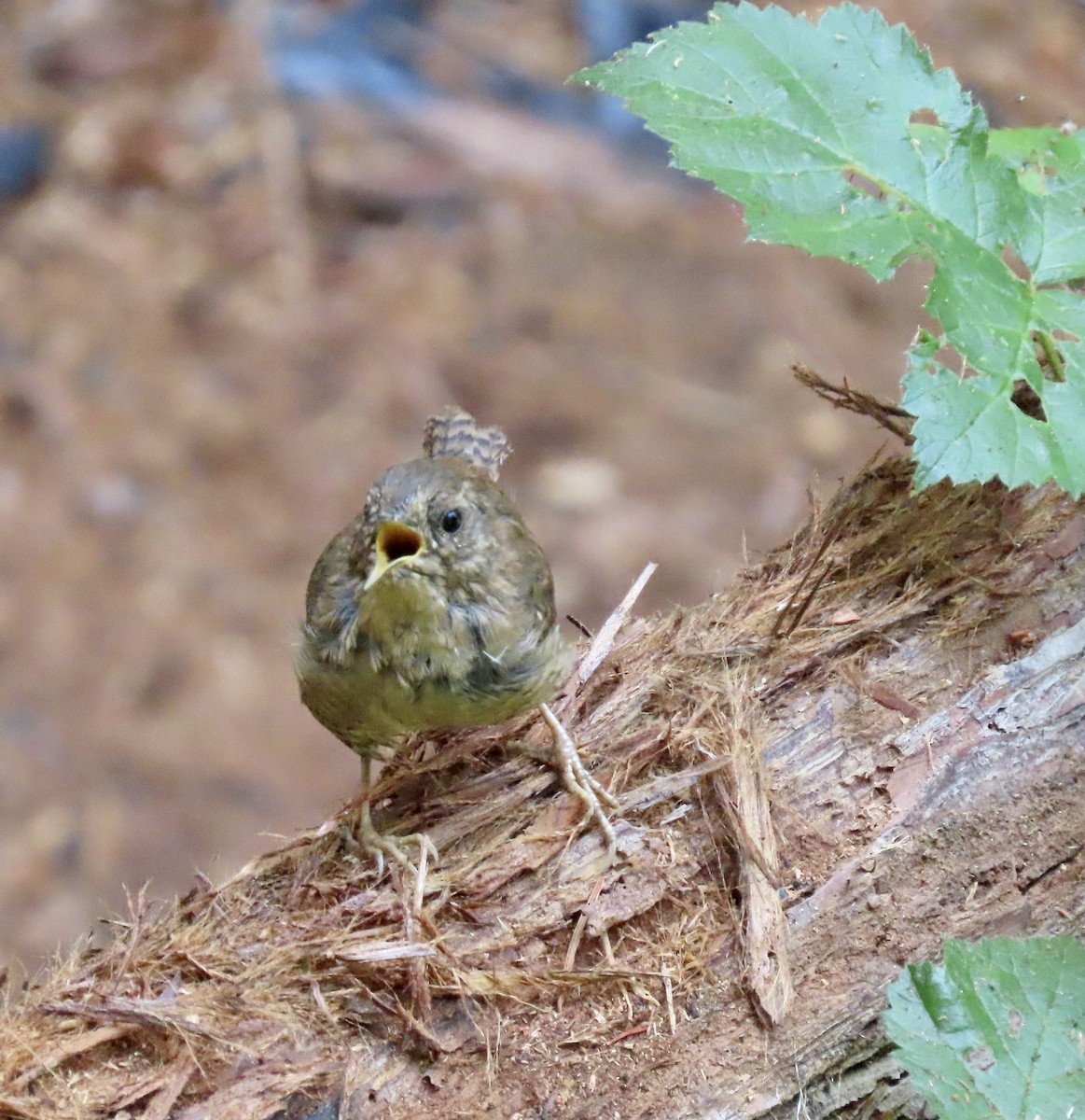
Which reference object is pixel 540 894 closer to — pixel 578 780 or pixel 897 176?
pixel 578 780

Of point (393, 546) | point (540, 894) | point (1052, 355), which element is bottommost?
point (540, 894)

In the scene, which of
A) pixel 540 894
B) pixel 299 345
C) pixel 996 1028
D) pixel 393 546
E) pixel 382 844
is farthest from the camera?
pixel 299 345

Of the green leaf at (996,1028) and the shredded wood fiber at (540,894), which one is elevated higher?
the shredded wood fiber at (540,894)

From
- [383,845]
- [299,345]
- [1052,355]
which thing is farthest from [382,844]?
[299,345]

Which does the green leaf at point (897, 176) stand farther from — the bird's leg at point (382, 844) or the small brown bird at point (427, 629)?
the bird's leg at point (382, 844)

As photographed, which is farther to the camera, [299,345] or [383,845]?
[299,345]

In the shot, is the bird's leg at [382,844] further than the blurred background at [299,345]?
No

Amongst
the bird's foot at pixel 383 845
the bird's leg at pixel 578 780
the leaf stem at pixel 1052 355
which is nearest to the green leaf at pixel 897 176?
the leaf stem at pixel 1052 355
